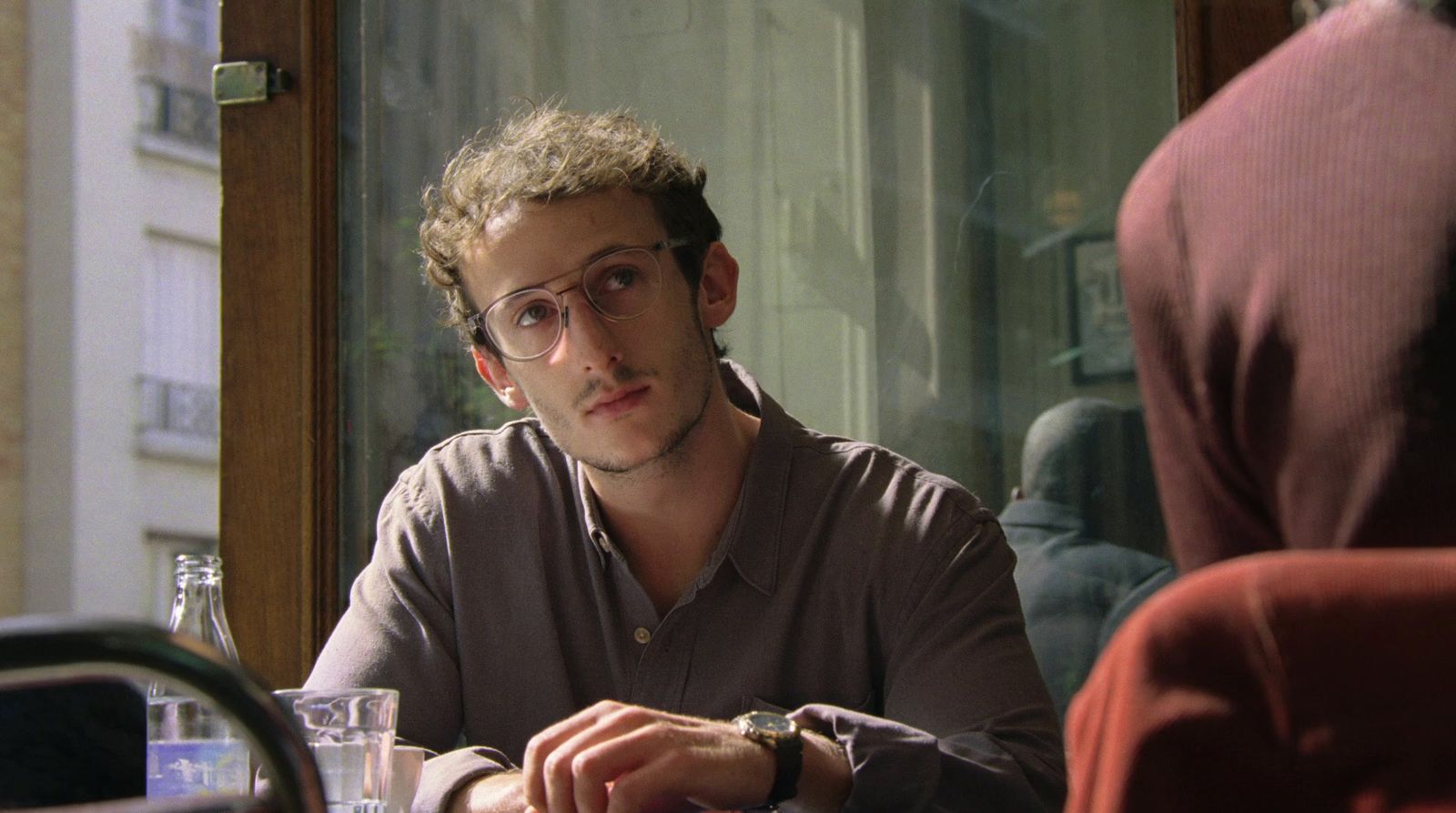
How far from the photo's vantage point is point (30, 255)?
48.9 ft

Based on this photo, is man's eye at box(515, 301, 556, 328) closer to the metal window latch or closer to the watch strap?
the watch strap

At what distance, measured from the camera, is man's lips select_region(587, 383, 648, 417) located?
6.31 ft

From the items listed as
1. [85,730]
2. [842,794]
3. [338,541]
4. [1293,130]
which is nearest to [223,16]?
[338,541]

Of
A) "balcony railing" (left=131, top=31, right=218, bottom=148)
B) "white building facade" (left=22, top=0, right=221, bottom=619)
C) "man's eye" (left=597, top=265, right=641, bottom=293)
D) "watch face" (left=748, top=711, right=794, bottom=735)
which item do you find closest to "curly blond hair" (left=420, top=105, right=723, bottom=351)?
"man's eye" (left=597, top=265, right=641, bottom=293)

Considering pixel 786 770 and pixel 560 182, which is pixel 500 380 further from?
pixel 786 770

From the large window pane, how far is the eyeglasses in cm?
60

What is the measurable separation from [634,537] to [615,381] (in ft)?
0.68

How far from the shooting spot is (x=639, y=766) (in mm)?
1324

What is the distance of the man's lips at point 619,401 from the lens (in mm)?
1922

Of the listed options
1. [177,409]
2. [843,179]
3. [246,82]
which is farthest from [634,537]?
[177,409]

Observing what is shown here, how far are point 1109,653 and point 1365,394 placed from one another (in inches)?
6.2

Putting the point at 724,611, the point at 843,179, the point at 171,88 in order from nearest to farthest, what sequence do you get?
the point at 724,611, the point at 843,179, the point at 171,88

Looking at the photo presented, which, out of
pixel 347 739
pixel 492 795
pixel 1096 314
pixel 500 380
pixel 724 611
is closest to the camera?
pixel 347 739

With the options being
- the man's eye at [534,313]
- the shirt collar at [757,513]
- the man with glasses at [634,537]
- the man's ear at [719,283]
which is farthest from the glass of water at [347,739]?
the man's ear at [719,283]
